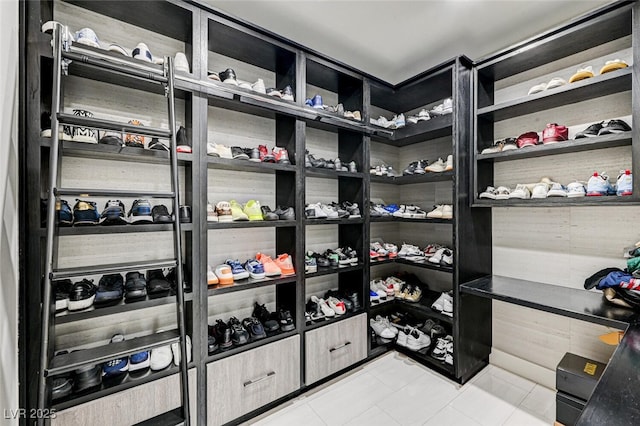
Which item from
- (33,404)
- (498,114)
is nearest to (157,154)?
(33,404)

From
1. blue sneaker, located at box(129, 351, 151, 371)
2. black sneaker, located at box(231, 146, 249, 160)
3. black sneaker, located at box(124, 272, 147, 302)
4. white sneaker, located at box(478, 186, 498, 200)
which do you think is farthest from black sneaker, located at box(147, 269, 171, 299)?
white sneaker, located at box(478, 186, 498, 200)

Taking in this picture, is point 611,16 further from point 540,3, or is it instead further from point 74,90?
point 74,90

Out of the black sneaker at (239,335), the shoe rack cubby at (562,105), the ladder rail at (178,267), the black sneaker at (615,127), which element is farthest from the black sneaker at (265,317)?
the black sneaker at (615,127)

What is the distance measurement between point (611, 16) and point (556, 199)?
1.13 metres

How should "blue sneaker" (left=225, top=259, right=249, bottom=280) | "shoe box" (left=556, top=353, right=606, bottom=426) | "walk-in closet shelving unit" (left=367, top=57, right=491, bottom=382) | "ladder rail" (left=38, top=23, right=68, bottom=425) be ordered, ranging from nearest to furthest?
"ladder rail" (left=38, top=23, right=68, bottom=425) → "shoe box" (left=556, top=353, right=606, bottom=426) → "blue sneaker" (left=225, top=259, right=249, bottom=280) → "walk-in closet shelving unit" (left=367, top=57, right=491, bottom=382)

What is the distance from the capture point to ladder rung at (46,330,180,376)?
119 cm

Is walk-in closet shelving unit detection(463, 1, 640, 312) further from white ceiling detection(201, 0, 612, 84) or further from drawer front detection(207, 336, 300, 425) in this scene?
drawer front detection(207, 336, 300, 425)

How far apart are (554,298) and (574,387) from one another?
1.76ft

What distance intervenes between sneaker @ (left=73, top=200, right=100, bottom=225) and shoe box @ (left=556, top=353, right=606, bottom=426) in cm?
296

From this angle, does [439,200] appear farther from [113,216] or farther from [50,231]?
[50,231]

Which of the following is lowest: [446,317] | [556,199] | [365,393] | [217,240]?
[365,393]

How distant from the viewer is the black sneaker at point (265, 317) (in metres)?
Answer: 2.01

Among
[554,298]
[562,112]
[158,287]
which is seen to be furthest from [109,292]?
[562,112]

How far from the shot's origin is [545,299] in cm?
186
